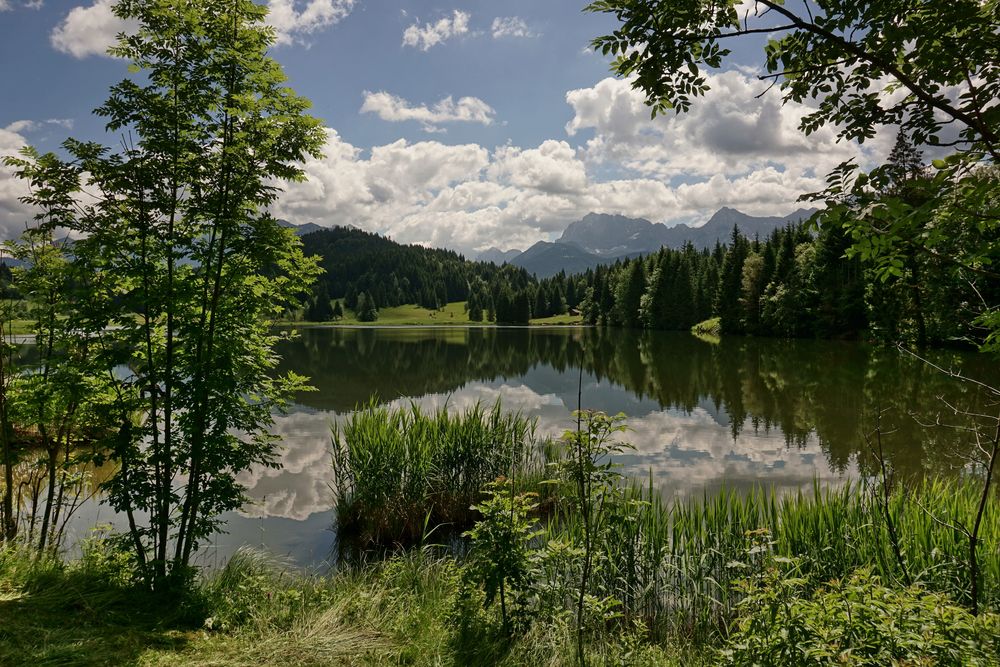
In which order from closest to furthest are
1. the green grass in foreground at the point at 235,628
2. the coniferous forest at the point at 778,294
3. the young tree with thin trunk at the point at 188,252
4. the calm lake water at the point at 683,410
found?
the green grass in foreground at the point at 235,628 → the young tree with thin trunk at the point at 188,252 → the calm lake water at the point at 683,410 → the coniferous forest at the point at 778,294

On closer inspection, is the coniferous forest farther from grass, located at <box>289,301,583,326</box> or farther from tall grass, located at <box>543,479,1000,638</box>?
grass, located at <box>289,301,583,326</box>

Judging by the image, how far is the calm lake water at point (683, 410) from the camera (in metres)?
13.5

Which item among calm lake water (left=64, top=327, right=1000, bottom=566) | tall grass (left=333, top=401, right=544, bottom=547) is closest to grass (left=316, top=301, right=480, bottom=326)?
calm lake water (left=64, top=327, right=1000, bottom=566)

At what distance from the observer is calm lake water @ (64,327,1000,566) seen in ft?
44.2

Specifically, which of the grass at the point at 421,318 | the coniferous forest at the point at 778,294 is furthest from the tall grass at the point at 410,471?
the grass at the point at 421,318

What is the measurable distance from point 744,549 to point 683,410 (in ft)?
61.9

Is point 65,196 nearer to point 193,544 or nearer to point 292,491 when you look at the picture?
point 193,544

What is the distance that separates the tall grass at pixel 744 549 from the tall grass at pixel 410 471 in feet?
12.2

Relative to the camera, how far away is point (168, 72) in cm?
688

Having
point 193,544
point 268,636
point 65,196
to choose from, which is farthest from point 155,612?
point 65,196

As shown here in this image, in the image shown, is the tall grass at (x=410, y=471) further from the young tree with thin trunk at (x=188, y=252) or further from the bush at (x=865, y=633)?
the bush at (x=865, y=633)

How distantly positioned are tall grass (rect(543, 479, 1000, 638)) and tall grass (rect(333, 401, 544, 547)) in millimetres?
3711

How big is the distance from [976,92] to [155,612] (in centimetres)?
923

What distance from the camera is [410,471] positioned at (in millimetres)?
12273
